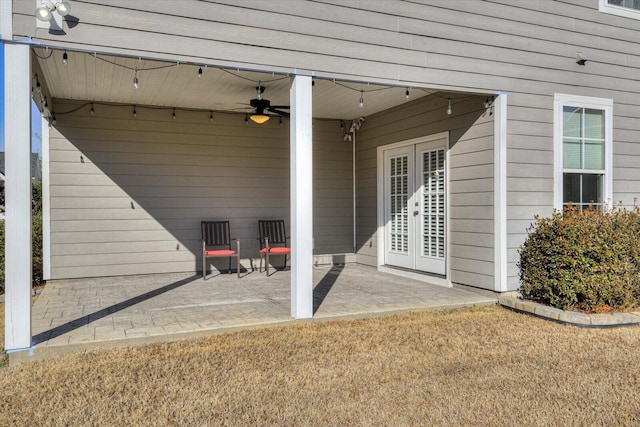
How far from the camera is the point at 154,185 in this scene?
7.30m

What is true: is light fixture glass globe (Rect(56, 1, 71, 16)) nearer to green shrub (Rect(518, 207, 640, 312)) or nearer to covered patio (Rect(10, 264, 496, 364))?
covered patio (Rect(10, 264, 496, 364))

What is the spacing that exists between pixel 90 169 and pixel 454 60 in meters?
5.00

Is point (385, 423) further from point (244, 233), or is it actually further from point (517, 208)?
point (244, 233)

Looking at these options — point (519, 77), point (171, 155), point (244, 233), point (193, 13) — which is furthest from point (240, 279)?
point (519, 77)

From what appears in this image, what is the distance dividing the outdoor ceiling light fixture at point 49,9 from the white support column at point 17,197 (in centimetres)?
25

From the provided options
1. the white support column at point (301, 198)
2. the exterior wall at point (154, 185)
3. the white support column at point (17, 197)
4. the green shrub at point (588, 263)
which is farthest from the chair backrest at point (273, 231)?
the white support column at point (17, 197)

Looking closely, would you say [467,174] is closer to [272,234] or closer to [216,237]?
[272,234]

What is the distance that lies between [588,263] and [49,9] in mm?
5138

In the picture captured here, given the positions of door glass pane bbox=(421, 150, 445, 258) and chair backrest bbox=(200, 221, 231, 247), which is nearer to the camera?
door glass pane bbox=(421, 150, 445, 258)

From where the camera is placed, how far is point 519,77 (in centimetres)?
564

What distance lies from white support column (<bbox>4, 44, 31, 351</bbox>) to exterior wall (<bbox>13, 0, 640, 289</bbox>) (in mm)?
309

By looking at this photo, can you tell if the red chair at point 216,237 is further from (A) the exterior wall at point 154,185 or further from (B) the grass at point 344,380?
(B) the grass at point 344,380

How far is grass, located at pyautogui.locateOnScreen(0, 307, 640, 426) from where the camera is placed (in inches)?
106

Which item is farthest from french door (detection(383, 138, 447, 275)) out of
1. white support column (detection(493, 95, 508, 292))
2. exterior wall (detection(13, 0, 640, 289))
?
exterior wall (detection(13, 0, 640, 289))
